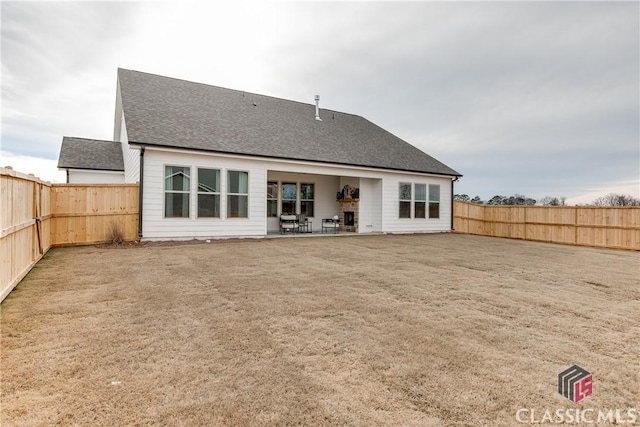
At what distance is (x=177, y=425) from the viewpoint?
6.13 feet

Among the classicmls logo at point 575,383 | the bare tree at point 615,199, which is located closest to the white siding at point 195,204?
the classicmls logo at point 575,383

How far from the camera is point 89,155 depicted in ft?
47.8

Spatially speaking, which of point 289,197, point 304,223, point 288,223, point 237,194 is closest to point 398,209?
point 304,223

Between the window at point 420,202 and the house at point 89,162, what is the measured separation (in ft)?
45.2

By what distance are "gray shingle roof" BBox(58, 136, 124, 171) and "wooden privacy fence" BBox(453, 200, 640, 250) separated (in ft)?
56.4

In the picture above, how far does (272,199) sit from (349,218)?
3950 millimetres

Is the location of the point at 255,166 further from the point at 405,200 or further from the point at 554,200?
the point at 554,200

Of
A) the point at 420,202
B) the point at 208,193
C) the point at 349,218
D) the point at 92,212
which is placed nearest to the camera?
the point at 92,212

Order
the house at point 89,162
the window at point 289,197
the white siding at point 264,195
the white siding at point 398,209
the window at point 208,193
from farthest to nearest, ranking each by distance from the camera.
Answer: the white siding at point 398,209
the window at point 289,197
the house at point 89,162
the window at point 208,193
the white siding at point 264,195

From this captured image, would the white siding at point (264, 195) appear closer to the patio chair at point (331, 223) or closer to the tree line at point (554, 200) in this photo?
the patio chair at point (331, 223)

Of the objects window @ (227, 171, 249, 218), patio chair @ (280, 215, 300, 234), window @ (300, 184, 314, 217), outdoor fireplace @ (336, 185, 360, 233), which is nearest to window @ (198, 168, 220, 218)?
window @ (227, 171, 249, 218)

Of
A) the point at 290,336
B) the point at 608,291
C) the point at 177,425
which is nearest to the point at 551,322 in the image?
the point at 608,291

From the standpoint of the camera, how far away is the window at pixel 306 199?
15568mm

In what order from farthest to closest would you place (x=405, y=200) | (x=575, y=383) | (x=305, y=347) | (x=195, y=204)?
(x=405, y=200) < (x=195, y=204) < (x=305, y=347) < (x=575, y=383)
